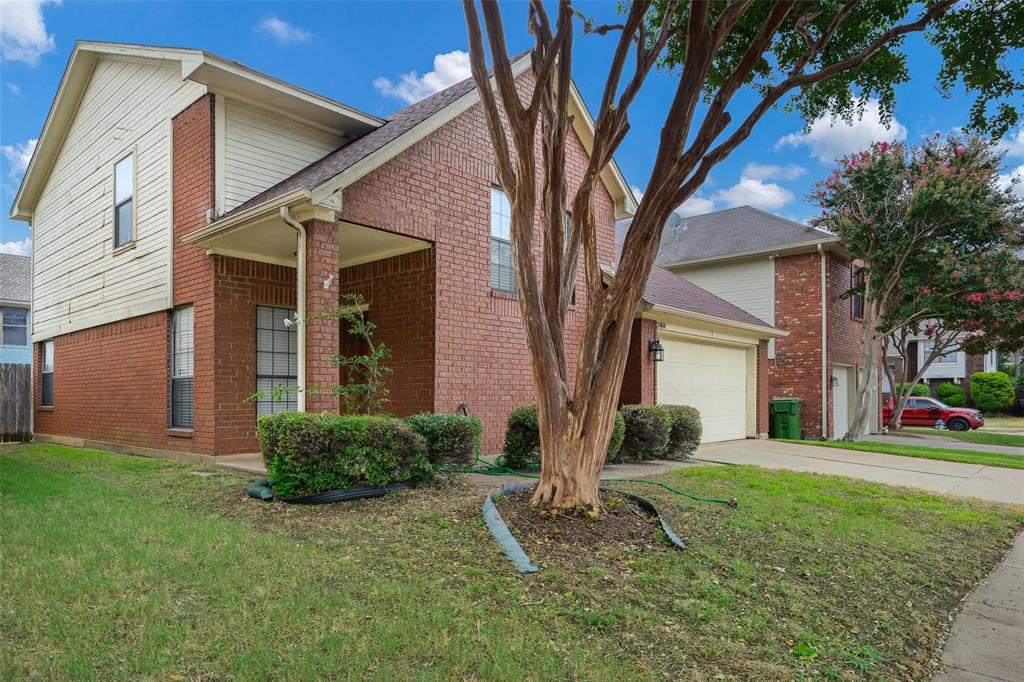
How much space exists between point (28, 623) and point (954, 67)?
825 centimetres

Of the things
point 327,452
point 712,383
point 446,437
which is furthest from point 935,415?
point 327,452

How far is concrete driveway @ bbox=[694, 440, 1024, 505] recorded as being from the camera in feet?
27.2

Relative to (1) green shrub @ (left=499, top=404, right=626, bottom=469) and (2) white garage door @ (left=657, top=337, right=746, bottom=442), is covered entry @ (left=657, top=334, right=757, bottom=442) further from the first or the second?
(1) green shrub @ (left=499, top=404, right=626, bottom=469)

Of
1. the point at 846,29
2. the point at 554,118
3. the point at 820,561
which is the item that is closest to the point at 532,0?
the point at 554,118

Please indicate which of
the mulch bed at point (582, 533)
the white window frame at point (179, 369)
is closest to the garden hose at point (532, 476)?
the mulch bed at point (582, 533)

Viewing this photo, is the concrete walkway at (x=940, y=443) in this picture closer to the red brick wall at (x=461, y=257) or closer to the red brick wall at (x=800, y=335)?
the red brick wall at (x=800, y=335)

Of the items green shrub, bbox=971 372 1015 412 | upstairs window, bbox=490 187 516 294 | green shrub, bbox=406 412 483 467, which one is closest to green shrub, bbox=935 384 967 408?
green shrub, bbox=971 372 1015 412

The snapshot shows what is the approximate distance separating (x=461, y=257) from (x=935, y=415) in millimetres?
24371

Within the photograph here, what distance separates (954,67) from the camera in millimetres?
5801

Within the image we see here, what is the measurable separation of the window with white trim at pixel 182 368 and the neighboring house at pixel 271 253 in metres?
0.04

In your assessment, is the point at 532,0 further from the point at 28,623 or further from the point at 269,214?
the point at 28,623

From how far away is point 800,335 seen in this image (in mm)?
18328

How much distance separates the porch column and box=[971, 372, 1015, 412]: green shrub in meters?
37.2

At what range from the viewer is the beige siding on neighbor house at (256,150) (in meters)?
8.89
